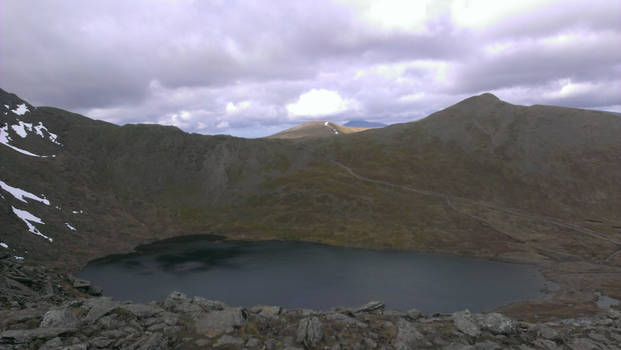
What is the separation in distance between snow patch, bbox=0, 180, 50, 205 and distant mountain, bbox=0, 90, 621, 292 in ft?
1.77

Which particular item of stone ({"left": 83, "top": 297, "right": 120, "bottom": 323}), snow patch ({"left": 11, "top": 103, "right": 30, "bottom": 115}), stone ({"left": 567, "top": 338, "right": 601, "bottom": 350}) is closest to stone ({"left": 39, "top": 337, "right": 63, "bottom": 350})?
stone ({"left": 83, "top": 297, "right": 120, "bottom": 323})

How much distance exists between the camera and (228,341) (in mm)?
19875

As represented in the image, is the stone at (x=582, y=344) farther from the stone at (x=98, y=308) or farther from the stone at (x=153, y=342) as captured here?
the stone at (x=98, y=308)

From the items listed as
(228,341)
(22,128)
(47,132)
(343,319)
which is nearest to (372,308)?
(343,319)

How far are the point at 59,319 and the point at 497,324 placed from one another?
89.8ft

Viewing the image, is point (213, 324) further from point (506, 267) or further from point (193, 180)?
point (193, 180)

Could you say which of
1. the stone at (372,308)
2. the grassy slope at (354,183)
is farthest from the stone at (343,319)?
the grassy slope at (354,183)

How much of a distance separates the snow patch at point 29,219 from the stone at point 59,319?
85166mm

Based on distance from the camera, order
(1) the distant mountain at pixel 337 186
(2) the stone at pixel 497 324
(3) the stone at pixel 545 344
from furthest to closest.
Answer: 1. (1) the distant mountain at pixel 337 186
2. (2) the stone at pixel 497 324
3. (3) the stone at pixel 545 344

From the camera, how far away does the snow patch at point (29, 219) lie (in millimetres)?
85062

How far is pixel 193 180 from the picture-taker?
151 m

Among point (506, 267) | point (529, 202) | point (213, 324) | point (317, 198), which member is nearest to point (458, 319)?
point (213, 324)

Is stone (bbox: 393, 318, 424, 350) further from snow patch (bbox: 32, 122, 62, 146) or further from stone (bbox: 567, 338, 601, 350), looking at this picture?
snow patch (bbox: 32, 122, 62, 146)

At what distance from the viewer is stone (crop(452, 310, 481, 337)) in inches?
883
